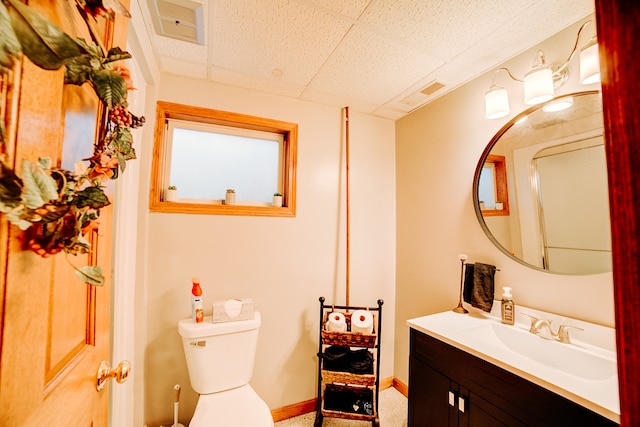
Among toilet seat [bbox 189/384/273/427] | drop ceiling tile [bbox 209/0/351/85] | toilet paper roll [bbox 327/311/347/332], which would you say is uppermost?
drop ceiling tile [bbox 209/0/351/85]

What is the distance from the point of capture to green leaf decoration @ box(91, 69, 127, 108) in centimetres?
50

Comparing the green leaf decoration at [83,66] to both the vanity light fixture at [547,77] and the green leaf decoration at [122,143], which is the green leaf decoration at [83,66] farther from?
the vanity light fixture at [547,77]

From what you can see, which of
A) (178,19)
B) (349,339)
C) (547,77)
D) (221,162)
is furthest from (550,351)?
(178,19)

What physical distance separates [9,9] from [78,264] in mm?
487

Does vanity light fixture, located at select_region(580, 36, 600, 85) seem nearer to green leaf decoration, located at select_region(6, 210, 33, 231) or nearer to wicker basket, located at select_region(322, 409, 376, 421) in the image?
green leaf decoration, located at select_region(6, 210, 33, 231)

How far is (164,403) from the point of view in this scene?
1649mm

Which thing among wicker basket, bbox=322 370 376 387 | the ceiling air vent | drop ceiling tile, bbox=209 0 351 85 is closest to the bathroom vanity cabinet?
wicker basket, bbox=322 370 376 387

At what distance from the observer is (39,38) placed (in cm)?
35

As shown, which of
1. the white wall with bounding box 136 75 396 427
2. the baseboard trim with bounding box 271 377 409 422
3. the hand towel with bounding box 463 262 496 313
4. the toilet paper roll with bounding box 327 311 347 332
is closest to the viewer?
the hand towel with bounding box 463 262 496 313

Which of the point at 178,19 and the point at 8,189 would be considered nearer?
the point at 8,189

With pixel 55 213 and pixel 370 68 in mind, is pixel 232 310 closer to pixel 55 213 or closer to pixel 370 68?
pixel 55 213

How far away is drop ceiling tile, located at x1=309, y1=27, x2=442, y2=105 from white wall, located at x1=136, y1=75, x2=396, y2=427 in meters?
0.31

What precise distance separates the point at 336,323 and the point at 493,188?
4.35 ft

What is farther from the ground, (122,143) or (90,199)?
(122,143)
